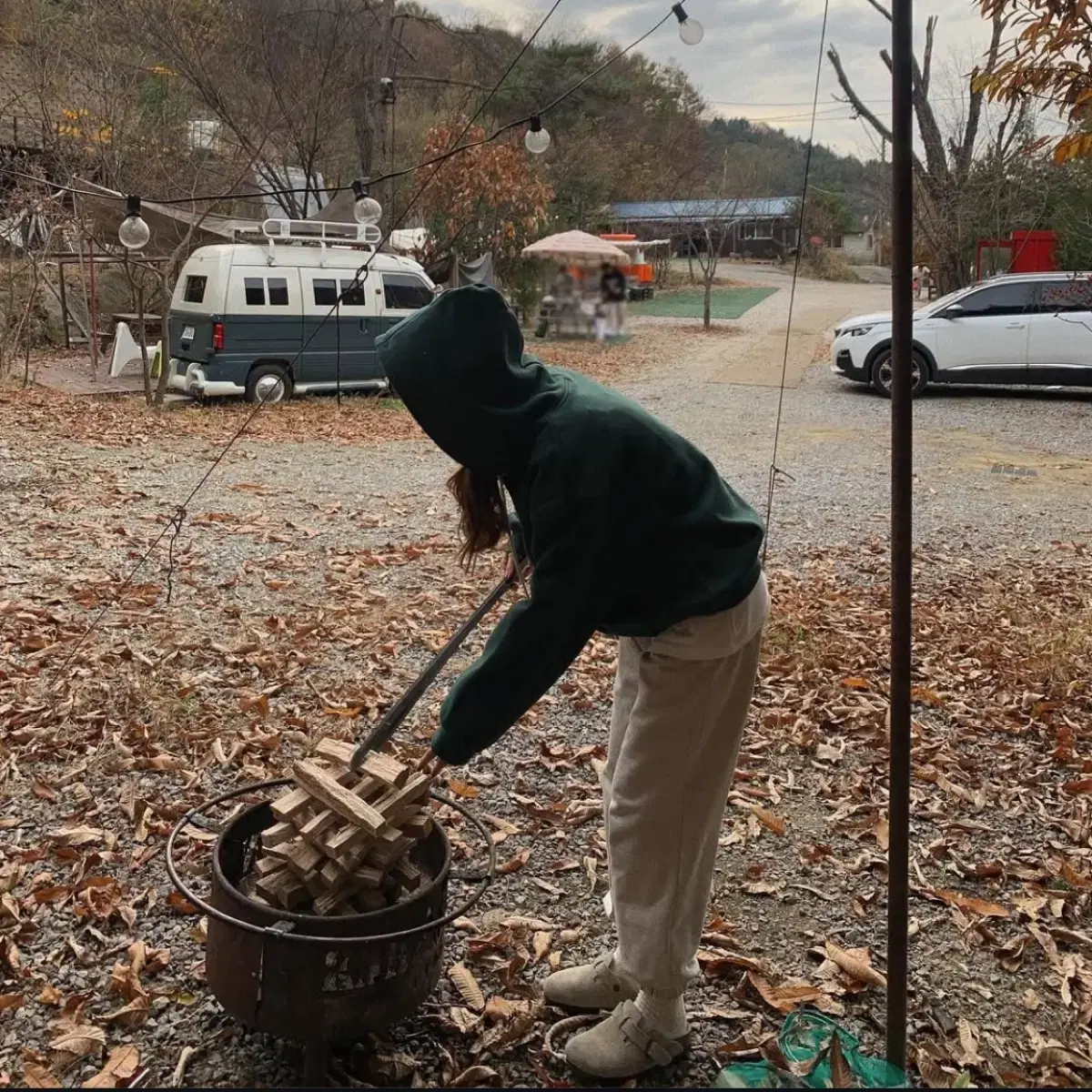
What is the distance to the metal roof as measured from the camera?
365cm

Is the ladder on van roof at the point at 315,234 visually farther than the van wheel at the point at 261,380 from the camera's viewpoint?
Yes

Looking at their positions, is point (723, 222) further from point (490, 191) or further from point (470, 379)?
point (490, 191)

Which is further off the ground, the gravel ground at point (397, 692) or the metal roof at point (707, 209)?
the metal roof at point (707, 209)

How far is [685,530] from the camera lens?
1.88 meters

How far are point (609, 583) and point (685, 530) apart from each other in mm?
180

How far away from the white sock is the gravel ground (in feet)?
0.47

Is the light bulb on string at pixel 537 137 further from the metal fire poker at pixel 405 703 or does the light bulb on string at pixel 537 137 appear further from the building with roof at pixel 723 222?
the metal fire poker at pixel 405 703

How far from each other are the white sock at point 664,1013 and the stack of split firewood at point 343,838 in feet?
1.78

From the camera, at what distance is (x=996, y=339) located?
38.8 ft

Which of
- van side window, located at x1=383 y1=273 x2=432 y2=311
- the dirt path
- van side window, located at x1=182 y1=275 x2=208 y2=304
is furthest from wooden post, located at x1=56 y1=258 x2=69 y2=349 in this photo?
the dirt path

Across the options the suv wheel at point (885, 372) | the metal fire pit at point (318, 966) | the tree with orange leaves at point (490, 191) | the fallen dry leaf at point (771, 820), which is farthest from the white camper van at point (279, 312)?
the metal fire pit at point (318, 966)

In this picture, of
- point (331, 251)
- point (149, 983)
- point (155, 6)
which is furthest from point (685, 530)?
point (155, 6)

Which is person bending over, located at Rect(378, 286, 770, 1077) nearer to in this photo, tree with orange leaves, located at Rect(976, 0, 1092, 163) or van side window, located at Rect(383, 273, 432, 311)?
tree with orange leaves, located at Rect(976, 0, 1092, 163)

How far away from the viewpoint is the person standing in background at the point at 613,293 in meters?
1.67
